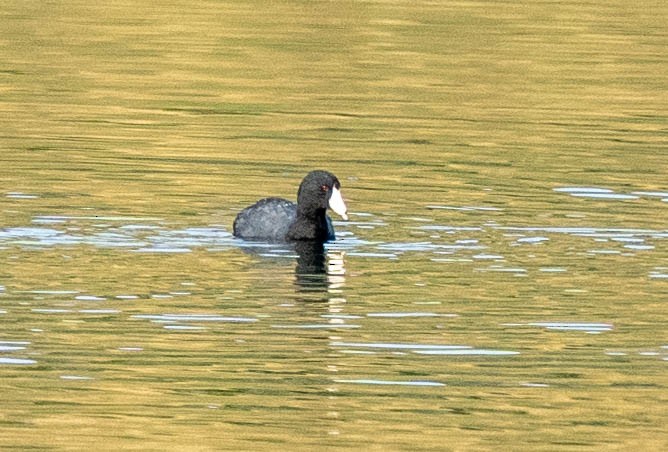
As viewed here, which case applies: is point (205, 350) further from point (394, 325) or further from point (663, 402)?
point (663, 402)

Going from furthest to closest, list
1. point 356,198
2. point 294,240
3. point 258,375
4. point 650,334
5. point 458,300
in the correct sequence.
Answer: point 356,198 < point 294,240 < point 458,300 < point 650,334 < point 258,375

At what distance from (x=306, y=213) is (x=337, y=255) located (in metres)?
1.10

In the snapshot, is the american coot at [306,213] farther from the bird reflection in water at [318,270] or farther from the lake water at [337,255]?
the lake water at [337,255]

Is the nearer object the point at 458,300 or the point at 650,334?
the point at 650,334

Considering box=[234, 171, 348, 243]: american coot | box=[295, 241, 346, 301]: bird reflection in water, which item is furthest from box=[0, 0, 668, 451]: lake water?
box=[234, 171, 348, 243]: american coot

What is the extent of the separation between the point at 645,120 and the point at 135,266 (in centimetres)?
1195

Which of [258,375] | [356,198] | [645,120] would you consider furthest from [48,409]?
[645,120]

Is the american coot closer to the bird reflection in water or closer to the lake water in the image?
the bird reflection in water

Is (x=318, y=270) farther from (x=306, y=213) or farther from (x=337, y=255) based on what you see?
(x=306, y=213)

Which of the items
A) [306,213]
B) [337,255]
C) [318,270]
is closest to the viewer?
[318,270]

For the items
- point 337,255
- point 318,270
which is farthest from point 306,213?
point 318,270

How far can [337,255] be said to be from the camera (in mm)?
19328

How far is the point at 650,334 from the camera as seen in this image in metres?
15.7

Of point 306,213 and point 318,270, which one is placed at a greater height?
point 306,213
